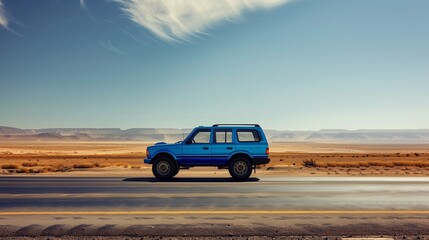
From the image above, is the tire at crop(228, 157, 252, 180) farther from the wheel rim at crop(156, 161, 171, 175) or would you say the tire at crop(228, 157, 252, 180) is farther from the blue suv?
the wheel rim at crop(156, 161, 171, 175)

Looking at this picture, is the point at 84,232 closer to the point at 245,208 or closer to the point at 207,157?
the point at 245,208

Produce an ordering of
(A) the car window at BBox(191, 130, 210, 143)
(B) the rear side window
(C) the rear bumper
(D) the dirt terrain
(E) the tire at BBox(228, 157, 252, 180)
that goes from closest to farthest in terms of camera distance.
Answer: (C) the rear bumper → (E) the tire at BBox(228, 157, 252, 180) → (B) the rear side window → (A) the car window at BBox(191, 130, 210, 143) → (D) the dirt terrain

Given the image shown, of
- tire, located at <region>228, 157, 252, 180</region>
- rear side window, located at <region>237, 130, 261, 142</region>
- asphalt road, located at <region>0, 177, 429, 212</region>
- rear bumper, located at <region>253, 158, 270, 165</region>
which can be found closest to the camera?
asphalt road, located at <region>0, 177, 429, 212</region>

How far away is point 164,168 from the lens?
57.8 ft

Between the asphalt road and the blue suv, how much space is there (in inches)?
101

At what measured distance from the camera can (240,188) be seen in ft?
46.5

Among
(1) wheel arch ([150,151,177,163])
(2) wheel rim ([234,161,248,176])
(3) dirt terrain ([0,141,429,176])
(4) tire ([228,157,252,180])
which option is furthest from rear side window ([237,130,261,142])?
(3) dirt terrain ([0,141,429,176])

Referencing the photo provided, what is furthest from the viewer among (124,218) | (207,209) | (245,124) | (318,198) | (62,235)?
(245,124)

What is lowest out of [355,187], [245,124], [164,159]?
[355,187]

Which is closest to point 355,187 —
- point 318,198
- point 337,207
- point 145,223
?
point 318,198

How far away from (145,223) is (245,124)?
398 inches

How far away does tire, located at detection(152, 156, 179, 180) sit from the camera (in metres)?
17.5

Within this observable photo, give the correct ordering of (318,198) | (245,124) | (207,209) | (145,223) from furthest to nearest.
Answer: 1. (245,124)
2. (318,198)
3. (207,209)
4. (145,223)

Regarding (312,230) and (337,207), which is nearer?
(312,230)
